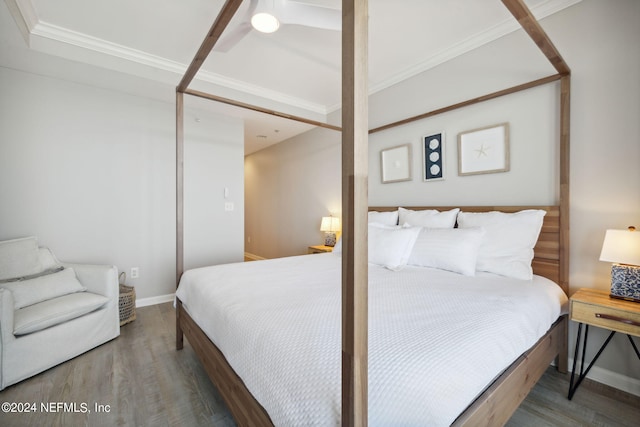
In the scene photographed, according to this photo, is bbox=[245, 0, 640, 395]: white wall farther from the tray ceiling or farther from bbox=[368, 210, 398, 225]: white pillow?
bbox=[368, 210, 398, 225]: white pillow

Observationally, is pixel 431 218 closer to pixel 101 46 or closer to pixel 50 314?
pixel 50 314

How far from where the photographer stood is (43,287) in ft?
6.88

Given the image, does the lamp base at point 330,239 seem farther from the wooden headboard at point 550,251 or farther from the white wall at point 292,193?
the wooden headboard at point 550,251

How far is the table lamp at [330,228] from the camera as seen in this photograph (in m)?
3.74

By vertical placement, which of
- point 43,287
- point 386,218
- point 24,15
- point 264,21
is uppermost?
point 24,15

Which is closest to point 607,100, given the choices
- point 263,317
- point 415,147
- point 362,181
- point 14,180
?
point 415,147

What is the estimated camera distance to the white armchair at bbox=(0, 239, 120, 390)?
1.70m

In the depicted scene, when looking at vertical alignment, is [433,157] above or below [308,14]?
below

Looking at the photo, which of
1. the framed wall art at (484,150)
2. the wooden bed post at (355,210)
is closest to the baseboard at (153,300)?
the wooden bed post at (355,210)

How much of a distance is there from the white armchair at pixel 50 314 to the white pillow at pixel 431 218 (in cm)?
268

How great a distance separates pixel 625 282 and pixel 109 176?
14.2ft

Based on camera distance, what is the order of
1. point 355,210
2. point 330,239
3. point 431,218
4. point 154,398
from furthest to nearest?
point 330,239 → point 431,218 → point 154,398 → point 355,210

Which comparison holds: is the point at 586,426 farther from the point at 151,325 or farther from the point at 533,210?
the point at 151,325

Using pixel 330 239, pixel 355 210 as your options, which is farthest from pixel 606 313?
pixel 330 239
